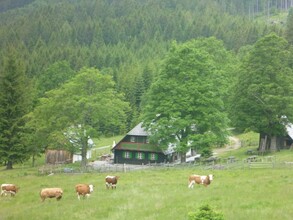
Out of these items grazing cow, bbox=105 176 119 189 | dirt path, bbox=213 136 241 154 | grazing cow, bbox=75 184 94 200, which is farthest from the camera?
dirt path, bbox=213 136 241 154

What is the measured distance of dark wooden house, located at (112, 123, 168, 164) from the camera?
206 feet

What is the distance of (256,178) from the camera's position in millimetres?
37781

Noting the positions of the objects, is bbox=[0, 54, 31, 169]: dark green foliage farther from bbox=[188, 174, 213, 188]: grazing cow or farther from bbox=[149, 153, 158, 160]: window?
bbox=[188, 174, 213, 188]: grazing cow

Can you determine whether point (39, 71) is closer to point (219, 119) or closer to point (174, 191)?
point (219, 119)

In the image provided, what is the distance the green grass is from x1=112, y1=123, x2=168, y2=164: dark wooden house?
18698 mm

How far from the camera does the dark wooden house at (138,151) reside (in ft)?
206

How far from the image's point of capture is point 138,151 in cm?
6438

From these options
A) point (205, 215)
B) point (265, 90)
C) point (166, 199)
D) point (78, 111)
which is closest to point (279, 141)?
point (265, 90)

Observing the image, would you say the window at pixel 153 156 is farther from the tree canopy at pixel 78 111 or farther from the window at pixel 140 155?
the tree canopy at pixel 78 111

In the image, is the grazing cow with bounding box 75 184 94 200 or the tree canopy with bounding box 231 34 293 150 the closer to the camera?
the grazing cow with bounding box 75 184 94 200

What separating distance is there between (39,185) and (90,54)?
136 meters

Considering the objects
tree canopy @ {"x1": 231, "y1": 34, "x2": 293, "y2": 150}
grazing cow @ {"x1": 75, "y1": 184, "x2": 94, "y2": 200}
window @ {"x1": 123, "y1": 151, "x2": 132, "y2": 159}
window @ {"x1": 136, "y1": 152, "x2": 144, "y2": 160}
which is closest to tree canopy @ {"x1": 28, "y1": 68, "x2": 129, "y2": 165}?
window @ {"x1": 136, "y1": 152, "x2": 144, "y2": 160}

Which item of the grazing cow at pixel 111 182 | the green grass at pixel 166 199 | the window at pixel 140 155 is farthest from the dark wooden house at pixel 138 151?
the grazing cow at pixel 111 182

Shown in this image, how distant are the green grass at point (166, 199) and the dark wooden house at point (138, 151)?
→ 18698 millimetres
